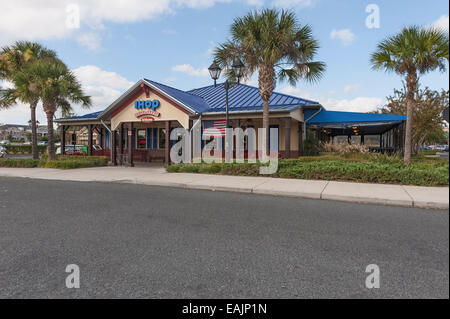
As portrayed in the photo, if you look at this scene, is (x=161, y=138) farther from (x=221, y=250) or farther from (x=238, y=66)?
(x=221, y=250)

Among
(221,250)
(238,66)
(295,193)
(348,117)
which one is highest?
(238,66)

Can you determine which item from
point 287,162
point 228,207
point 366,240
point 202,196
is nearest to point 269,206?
point 228,207

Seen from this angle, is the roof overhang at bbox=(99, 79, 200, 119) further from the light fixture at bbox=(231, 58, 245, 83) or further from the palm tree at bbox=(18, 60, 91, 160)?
the light fixture at bbox=(231, 58, 245, 83)

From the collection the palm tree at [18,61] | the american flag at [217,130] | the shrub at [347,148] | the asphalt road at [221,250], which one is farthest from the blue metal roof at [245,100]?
the palm tree at [18,61]

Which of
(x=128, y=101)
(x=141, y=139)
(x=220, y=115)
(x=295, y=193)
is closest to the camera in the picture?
(x=295, y=193)

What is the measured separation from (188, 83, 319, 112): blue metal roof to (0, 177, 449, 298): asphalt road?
35.1ft

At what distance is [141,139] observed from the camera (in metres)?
23.6

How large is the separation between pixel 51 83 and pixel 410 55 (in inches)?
733

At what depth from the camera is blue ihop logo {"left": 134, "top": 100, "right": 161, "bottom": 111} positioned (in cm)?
1743

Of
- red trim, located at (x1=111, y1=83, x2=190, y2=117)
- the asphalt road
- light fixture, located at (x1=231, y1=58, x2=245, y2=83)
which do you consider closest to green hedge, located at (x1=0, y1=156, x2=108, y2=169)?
red trim, located at (x1=111, y1=83, x2=190, y2=117)

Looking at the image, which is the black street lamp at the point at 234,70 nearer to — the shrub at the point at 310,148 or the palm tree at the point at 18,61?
the shrub at the point at 310,148

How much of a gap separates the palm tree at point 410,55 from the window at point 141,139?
57.8ft

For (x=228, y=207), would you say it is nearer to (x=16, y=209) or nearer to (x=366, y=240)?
(x=366, y=240)

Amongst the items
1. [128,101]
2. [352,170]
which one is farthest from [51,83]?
[352,170]
